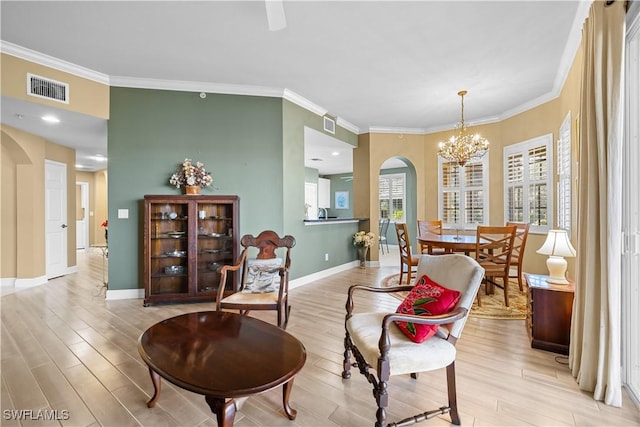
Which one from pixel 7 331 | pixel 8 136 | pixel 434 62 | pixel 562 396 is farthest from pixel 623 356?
pixel 8 136

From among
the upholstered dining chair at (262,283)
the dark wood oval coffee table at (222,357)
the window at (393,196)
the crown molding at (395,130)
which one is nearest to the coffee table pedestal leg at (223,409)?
the dark wood oval coffee table at (222,357)

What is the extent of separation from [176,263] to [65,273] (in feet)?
11.1

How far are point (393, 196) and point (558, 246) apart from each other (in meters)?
7.10

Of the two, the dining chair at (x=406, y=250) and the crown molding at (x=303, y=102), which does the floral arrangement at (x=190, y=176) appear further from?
the dining chair at (x=406, y=250)

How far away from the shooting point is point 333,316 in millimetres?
3361

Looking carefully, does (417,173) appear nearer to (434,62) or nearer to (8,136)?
(434,62)

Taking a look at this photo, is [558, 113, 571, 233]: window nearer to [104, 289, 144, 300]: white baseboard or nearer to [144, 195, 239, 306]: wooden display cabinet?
[144, 195, 239, 306]: wooden display cabinet

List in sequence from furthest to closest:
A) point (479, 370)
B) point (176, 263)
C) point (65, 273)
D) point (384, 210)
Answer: point (384, 210)
point (65, 273)
point (176, 263)
point (479, 370)

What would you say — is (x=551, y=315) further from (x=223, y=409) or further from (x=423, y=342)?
(x=223, y=409)

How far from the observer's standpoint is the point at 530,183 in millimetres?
5039

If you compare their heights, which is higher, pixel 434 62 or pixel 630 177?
pixel 434 62

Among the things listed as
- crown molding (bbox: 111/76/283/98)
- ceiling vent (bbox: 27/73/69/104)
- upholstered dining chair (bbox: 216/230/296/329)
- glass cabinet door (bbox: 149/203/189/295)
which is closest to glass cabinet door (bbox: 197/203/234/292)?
glass cabinet door (bbox: 149/203/189/295)

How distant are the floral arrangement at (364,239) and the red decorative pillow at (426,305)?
13.7 ft

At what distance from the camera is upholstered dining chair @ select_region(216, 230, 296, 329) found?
2.67 meters
